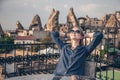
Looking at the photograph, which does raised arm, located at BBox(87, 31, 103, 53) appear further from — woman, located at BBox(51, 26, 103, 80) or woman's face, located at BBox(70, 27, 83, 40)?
woman's face, located at BBox(70, 27, 83, 40)

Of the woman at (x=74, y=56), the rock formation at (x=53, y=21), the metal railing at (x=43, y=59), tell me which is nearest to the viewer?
the woman at (x=74, y=56)

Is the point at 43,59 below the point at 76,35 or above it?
below

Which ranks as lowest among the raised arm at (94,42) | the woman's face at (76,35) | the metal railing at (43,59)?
the metal railing at (43,59)

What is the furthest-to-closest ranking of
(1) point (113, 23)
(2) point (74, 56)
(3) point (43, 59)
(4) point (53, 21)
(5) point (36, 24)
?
(5) point (36, 24) → (4) point (53, 21) → (1) point (113, 23) → (3) point (43, 59) → (2) point (74, 56)

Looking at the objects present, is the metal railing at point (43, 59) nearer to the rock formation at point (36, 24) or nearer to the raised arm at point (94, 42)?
the raised arm at point (94, 42)

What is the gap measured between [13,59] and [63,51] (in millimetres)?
1638

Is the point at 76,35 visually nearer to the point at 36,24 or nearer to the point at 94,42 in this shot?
the point at 94,42

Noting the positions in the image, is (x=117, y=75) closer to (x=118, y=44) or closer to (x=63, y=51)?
(x=63, y=51)

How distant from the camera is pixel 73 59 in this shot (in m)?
3.38

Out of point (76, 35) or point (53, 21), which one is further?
point (53, 21)

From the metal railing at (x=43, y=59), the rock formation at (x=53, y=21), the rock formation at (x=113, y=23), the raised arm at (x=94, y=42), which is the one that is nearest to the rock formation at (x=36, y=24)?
the rock formation at (x=53, y=21)

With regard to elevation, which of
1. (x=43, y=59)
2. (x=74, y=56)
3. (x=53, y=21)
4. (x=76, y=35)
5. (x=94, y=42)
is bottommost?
(x=43, y=59)

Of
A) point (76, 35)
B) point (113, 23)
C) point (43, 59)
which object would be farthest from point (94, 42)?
point (113, 23)

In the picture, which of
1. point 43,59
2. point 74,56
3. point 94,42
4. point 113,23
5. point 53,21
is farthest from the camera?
point 53,21
